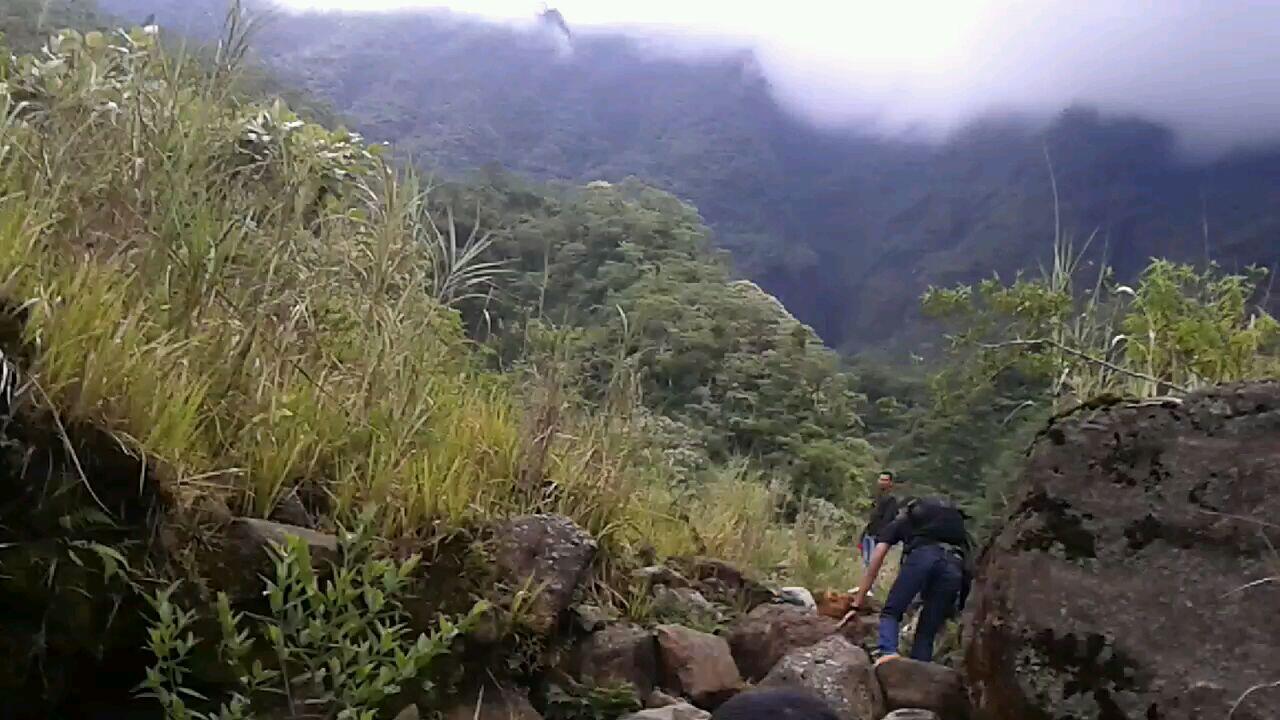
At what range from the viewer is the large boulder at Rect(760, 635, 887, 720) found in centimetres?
375

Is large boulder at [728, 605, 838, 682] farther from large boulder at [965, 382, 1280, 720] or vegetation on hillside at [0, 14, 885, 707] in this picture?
large boulder at [965, 382, 1280, 720]

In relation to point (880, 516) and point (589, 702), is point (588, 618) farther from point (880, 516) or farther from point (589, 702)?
point (880, 516)

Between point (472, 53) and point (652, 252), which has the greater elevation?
point (472, 53)

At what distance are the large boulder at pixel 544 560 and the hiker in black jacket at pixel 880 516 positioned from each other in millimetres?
4375

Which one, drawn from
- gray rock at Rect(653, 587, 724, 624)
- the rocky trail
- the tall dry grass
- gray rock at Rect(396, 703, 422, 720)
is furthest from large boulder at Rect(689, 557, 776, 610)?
gray rock at Rect(396, 703, 422, 720)

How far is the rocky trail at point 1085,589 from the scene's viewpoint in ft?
8.32

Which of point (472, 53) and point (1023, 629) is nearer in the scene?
point (1023, 629)

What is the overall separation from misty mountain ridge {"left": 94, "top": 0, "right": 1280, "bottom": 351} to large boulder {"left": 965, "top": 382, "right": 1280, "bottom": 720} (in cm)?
217

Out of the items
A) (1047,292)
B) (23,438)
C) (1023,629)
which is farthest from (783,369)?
(23,438)

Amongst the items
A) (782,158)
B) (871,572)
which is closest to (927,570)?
(871,572)

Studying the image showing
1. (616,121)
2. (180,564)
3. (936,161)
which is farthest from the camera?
(616,121)

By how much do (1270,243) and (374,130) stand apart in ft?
22.9

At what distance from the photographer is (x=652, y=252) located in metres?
18.0

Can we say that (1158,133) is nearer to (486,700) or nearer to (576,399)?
(576,399)
